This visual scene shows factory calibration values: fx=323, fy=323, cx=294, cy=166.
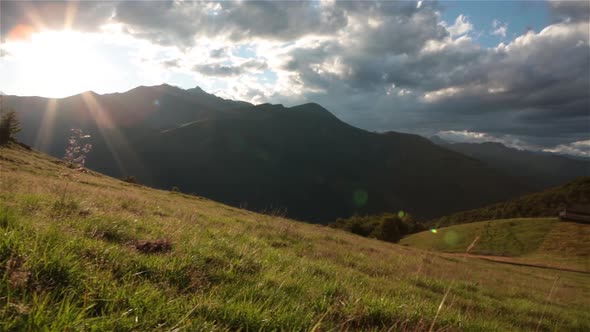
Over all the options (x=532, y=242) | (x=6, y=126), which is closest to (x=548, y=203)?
(x=532, y=242)

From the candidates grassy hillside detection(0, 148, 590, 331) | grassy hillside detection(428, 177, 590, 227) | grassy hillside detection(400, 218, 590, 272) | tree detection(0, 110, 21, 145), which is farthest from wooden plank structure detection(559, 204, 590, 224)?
tree detection(0, 110, 21, 145)

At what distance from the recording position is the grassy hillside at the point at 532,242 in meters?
48.5

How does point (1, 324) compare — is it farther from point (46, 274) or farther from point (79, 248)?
point (79, 248)

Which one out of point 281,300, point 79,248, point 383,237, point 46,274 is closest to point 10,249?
point 46,274

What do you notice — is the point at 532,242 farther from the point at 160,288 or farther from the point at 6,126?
the point at 6,126

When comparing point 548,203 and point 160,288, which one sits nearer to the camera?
point 160,288

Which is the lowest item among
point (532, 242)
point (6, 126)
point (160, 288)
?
point (532, 242)

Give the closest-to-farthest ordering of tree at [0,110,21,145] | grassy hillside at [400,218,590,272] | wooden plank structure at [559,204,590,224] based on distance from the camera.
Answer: grassy hillside at [400,218,590,272], tree at [0,110,21,145], wooden plank structure at [559,204,590,224]

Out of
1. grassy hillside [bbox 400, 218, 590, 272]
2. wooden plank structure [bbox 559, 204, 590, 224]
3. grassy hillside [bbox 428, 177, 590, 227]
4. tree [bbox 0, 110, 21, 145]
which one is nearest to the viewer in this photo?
grassy hillside [bbox 400, 218, 590, 272]

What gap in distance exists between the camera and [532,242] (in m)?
55.1

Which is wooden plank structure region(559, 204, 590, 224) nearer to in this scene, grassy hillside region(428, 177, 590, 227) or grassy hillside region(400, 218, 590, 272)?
grassy hillside region(400, 218, 590, 272)

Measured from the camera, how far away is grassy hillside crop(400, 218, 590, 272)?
4853 cm


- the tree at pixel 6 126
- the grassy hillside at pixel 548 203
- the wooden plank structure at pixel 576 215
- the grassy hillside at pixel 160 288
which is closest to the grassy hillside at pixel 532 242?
the wooden plank structure at pixel 576 215

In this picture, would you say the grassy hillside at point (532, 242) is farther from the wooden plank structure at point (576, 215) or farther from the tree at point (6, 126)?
the tree at point (6, 126)
